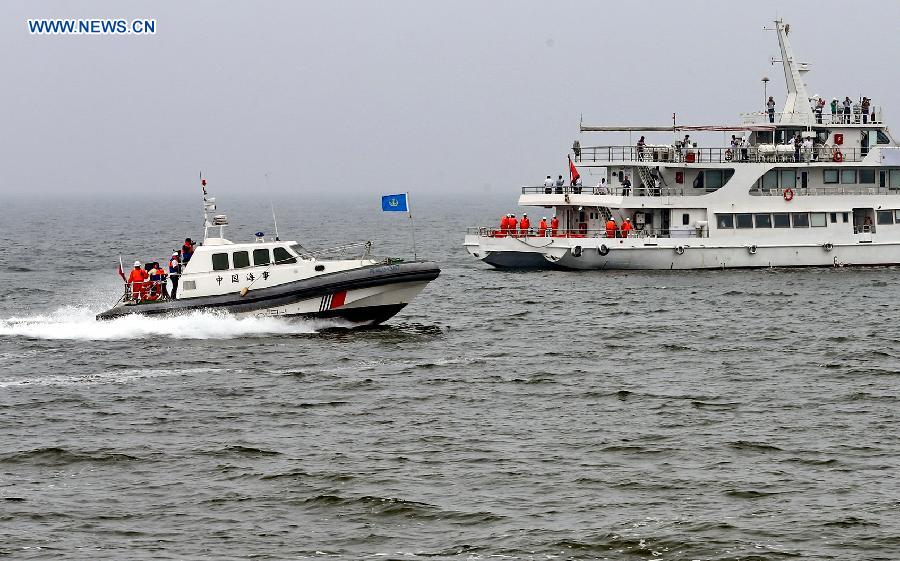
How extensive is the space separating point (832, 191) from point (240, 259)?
2940cm

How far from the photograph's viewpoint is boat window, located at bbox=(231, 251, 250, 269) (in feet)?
112

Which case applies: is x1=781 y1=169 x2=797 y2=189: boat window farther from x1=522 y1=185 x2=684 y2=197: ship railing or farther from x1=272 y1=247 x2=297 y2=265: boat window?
x1=272 y1=247 x2=297 y2=265: boat window

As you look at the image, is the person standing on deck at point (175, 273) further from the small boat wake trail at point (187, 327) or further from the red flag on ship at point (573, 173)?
the red flag on ship at point (573, 173)

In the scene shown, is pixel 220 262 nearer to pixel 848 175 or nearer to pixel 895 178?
pixel 848 175

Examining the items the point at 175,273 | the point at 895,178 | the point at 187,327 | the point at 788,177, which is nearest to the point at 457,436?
the point at 187,327

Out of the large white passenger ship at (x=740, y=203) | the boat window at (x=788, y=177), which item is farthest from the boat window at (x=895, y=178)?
the boat window at (x=788, y=177)

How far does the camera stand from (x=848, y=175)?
5431 cm

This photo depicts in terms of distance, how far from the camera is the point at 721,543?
1741 centimetres

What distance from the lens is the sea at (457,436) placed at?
58.4 feet

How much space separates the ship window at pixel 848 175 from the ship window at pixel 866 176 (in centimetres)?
30

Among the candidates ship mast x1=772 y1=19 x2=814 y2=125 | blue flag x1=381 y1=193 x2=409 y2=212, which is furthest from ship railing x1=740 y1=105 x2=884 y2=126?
blue flag x1=381 y1=193 x2=409 y2=212

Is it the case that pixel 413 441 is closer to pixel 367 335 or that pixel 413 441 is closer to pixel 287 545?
pixel 287 545

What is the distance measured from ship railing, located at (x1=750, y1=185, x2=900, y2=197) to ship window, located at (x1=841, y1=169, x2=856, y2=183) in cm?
28

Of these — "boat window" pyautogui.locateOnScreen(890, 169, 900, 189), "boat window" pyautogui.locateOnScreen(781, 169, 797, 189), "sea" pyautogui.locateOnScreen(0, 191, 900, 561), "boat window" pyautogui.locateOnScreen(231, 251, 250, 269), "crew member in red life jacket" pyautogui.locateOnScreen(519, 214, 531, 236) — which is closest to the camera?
"sea" pyautogui.locateOnScreen(0, 191, 900, 561)
